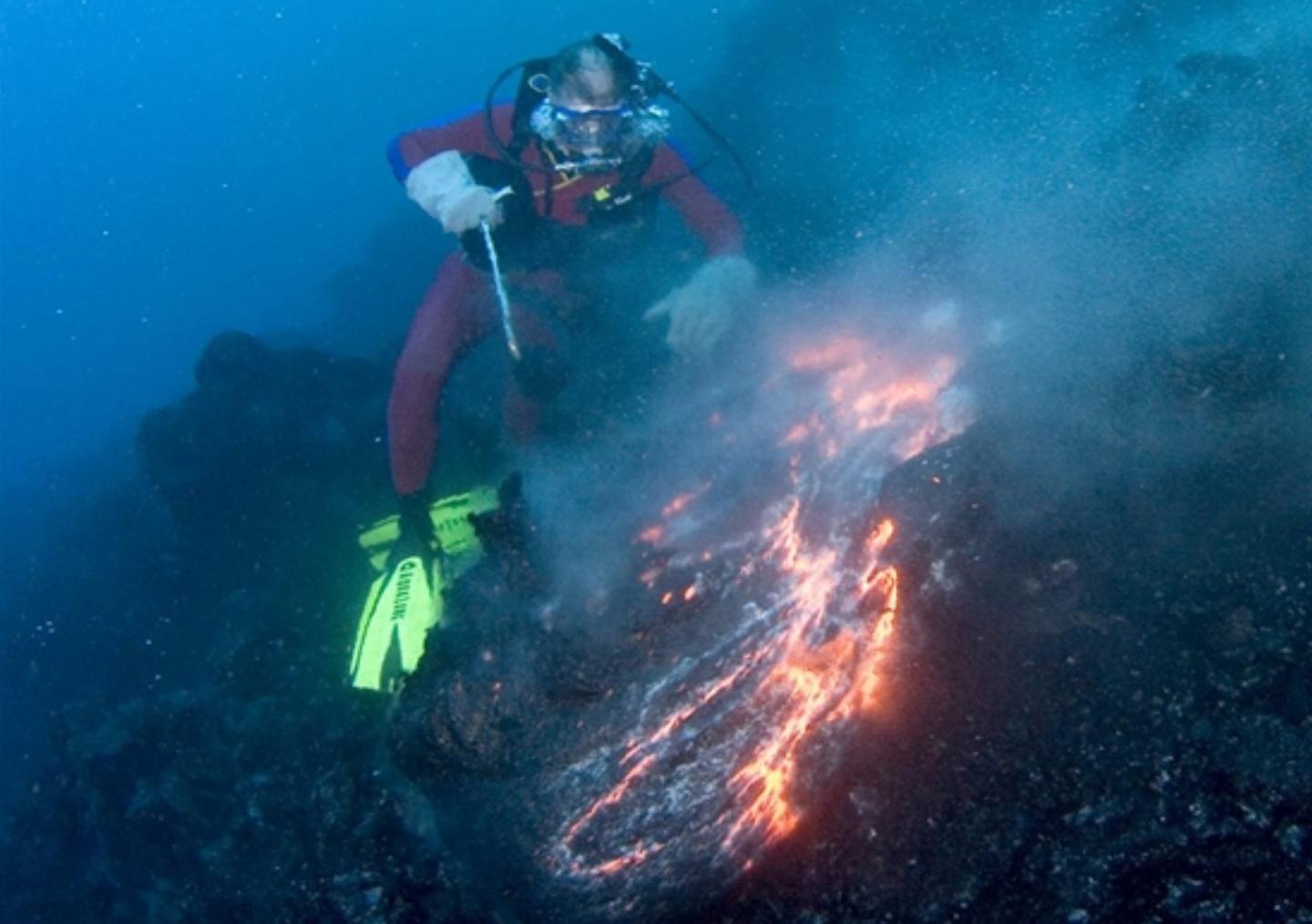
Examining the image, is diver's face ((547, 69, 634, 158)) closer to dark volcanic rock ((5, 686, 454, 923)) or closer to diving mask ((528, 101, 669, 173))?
diving mask ((528, 101, 669, 173))

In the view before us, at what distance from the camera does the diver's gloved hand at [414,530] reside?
4996 mm

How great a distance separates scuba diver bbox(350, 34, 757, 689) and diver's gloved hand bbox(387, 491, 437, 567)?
0.5 inches

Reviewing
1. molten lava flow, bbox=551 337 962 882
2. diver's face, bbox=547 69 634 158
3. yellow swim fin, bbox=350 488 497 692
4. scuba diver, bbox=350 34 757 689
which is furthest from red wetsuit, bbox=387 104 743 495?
molten lava flow, bbox=551 337 962 882

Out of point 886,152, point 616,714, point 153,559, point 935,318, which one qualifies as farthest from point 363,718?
point 886,152

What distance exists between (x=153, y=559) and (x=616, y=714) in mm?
10516

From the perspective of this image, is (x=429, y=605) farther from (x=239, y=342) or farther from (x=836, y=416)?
(x=239, y=342)

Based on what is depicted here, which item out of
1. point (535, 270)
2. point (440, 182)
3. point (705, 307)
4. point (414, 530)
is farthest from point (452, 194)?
point (414, 530)

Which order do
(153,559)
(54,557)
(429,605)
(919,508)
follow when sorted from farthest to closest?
(54,557) → (153,559) → (429,605) → (919,508)

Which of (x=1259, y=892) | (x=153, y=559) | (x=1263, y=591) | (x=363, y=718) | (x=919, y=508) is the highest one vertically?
(x=153, y=559)

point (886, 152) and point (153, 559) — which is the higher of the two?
point (886, 152)

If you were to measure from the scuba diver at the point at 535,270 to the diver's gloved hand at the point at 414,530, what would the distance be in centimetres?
1

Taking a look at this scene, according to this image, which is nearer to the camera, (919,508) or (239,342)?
(919,508)

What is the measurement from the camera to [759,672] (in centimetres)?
316

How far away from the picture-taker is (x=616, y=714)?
316 cm
